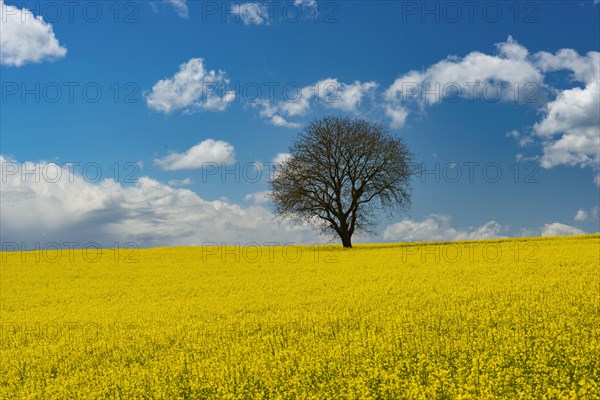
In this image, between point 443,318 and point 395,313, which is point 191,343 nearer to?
point 395,313

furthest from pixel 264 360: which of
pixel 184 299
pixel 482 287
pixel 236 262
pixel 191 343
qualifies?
pixel 236 262

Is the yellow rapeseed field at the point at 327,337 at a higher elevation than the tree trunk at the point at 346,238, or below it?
below

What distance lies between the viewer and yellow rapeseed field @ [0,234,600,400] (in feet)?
24.7

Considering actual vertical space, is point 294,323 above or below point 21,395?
above

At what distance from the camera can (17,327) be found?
54.1 ft

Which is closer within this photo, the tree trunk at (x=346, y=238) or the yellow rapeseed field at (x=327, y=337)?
the yellow rapeseed field at (x=327, y=337)

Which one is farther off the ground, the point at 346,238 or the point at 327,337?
the point at 346,238

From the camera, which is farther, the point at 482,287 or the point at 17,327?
the point at 17,327

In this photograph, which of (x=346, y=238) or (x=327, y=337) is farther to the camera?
(x=346, y=238)

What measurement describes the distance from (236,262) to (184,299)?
14115mm

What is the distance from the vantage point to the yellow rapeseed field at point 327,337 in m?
7.53

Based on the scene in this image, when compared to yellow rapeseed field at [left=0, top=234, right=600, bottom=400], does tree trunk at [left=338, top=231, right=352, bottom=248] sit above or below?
above

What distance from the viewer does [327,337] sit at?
10.7 metres

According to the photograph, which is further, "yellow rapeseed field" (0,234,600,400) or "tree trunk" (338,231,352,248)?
"tree trunk" (338,231,352,248)
